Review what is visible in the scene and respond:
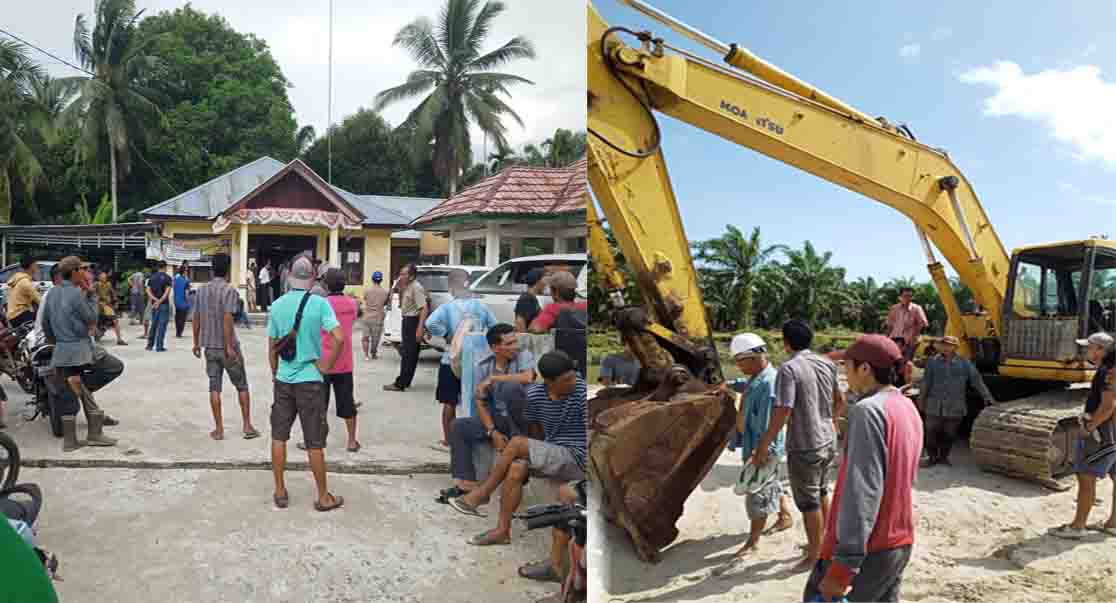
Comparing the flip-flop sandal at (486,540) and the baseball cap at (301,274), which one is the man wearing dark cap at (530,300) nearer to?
the flip-flop sandal at (486,540)

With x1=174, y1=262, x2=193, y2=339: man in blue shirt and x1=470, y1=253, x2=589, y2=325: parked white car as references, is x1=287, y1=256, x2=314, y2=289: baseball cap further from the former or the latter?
x1=470, y1=253, x2=589, y2=325: parked white car

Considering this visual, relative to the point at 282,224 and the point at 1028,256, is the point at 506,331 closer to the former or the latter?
the point at 282,224

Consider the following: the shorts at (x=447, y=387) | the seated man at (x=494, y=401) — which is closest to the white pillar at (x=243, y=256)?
the shorts at (x=447, y=387)

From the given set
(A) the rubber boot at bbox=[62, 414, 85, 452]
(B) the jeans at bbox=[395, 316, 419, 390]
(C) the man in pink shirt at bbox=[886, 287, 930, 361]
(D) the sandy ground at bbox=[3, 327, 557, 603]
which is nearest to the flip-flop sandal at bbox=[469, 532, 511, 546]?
(D) the sandy ground at bbox=[3, 327, 557, 603]

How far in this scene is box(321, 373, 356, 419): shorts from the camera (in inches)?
69.0

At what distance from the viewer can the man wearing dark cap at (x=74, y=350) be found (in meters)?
1.55

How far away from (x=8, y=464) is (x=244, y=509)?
51 centimetres

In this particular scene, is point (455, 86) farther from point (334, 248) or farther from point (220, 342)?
point (220, 342)

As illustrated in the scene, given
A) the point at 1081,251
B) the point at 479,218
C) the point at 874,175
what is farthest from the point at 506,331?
the point at 1081,251

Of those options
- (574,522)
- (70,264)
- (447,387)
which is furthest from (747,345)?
(70,264)

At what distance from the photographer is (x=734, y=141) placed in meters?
2.91

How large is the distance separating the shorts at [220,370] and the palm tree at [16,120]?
1.74 ft

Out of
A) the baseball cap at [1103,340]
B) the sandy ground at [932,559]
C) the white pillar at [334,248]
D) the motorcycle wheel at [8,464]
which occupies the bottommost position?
the sandy ground at [932,559]

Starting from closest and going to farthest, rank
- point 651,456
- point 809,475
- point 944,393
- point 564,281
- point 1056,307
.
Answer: point 564,281, point 651,456, point 809,475, point 1056,307, point 944,393
